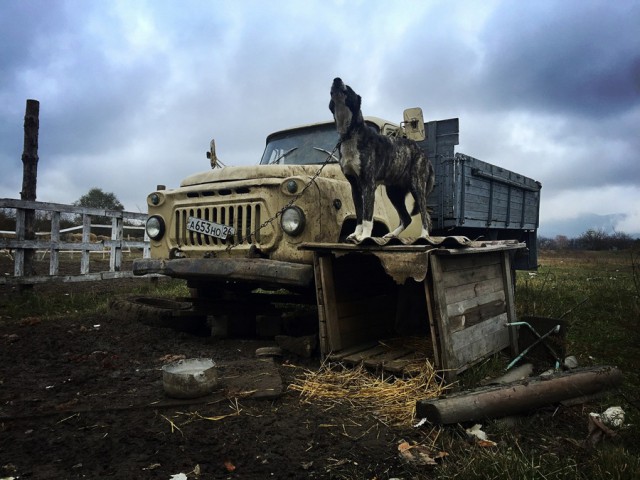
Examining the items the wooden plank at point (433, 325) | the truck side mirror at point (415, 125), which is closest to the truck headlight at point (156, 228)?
the truck side mirror at point (415, 125)

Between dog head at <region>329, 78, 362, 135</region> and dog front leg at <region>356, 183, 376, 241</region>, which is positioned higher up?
dog head at <region>329, 78, 362, 135</region>

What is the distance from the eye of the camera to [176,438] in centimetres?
242

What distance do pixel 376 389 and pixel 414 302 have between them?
6.46ft

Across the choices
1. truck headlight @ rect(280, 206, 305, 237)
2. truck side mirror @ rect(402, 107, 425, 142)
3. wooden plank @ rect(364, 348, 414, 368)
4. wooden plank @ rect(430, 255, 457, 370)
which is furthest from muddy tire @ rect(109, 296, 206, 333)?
truck side mirror @ rect(402, 107, 425, 142)

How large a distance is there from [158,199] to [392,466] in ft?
11.8

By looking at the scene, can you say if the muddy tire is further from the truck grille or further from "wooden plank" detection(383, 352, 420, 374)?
"wooden plank" detection(383, 352, 420, 374)

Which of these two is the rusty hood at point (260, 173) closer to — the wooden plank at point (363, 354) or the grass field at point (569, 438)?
the wooden plank at point (363, 354)

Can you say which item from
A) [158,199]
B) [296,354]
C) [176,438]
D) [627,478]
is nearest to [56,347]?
[158,199]

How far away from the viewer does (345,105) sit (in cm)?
340

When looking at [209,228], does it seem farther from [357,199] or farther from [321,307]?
[357,199]

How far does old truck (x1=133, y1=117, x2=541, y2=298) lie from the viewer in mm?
3914

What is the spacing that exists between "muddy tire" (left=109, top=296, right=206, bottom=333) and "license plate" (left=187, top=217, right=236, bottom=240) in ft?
3.51

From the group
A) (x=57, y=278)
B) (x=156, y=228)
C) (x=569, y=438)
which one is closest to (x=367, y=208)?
(x=569, y=438)

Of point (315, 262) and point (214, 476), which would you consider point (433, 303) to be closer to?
point (315, 262)
